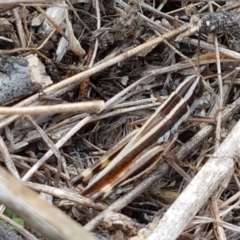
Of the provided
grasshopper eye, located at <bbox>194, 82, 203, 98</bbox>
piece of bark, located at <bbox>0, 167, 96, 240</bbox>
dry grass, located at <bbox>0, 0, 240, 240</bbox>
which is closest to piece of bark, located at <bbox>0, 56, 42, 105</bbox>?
dry grass, located at <bbox>0, 0, 240, 240</bbox>

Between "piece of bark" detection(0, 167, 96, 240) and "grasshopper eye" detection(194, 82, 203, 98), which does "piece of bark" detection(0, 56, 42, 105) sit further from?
"piece of bark" detection(0, 167, 96, 240)

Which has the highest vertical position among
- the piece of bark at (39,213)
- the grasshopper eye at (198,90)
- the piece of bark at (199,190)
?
the piece of bark at (39,213)

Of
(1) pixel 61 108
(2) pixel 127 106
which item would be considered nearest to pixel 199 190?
(2) pixel 127 106

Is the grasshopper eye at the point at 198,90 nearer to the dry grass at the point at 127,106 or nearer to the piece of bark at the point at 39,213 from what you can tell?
the dry grass at the point at 127,106

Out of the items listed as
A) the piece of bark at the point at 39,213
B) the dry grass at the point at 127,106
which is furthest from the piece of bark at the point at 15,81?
the piece of bark at the point at 39,213

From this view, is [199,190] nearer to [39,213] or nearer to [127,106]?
[127,106]

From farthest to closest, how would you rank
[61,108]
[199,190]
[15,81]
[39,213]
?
[15,81], [199,190], [61,108], [39,213]
